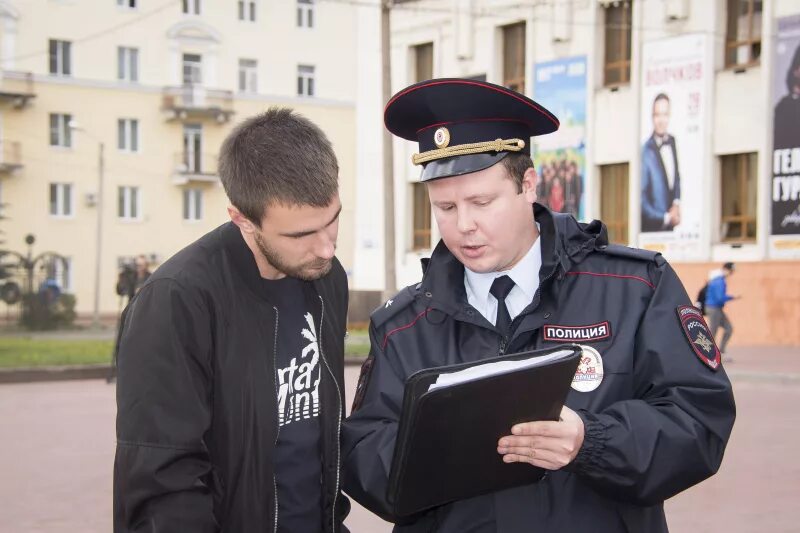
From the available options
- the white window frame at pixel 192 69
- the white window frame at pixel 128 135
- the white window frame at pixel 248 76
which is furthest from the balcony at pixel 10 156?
the white window frame at pixel 248 76

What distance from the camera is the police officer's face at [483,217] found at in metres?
2.70

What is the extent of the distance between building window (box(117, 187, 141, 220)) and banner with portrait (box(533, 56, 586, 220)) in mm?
19767

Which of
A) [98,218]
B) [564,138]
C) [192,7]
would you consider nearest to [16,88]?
[98,218]

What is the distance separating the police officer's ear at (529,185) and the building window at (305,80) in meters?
38.9

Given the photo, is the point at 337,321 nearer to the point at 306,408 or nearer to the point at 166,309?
the point at 306,408

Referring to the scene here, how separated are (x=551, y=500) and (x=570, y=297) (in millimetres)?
521

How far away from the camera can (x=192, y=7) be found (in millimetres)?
38562

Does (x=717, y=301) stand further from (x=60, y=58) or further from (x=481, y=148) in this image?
(x=60, y=58)

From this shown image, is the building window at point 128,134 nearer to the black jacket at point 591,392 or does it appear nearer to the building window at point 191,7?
the building window at point 191,7

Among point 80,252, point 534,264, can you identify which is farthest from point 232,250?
point 80,252

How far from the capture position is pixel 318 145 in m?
2.77

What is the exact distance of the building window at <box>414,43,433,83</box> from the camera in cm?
2854

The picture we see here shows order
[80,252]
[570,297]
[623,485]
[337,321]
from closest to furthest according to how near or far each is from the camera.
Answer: [623,485], [570,297], [337,321], [80,252]

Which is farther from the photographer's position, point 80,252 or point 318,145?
point 80,252
